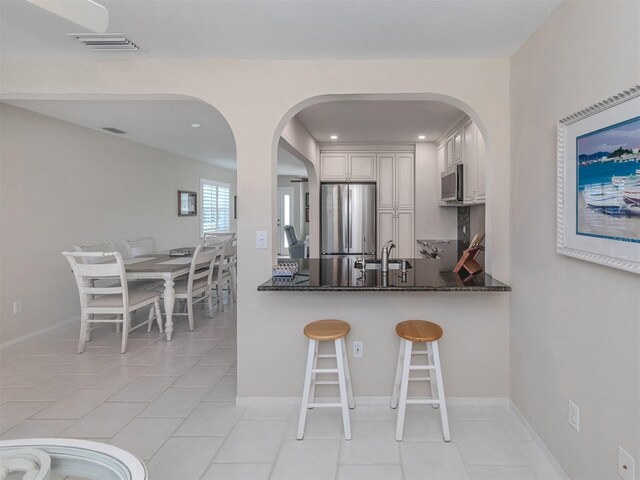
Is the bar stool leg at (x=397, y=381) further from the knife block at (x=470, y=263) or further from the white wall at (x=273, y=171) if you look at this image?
the knife block at (x=470, y=263)

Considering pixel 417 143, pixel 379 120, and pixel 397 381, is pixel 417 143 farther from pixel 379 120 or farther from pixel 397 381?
pixel 397 381

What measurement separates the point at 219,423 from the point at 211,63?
240cm

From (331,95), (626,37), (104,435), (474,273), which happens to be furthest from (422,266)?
(104,435)

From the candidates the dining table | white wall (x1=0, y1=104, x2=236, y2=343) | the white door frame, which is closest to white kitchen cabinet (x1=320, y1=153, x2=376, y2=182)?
the dining table

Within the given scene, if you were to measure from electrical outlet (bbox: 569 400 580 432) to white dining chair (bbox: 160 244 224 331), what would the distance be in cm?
378

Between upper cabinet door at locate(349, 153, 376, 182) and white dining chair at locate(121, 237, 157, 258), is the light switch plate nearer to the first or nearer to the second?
upper cabinet door at locate(349, 153, 376, 182)

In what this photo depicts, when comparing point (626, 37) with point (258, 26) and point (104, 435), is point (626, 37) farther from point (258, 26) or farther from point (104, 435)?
point (104, 435)

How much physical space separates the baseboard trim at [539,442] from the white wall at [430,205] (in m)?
3.29

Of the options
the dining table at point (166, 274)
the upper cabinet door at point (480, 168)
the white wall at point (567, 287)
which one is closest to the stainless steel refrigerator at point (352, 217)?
the upper cabinet door at point (480, 168)

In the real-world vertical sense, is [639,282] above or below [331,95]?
below

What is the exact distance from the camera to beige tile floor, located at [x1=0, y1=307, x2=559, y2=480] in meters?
2.02

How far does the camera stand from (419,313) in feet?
8.91

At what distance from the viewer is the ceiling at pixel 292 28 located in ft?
6.42

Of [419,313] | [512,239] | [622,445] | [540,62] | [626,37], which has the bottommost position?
[622,445]
